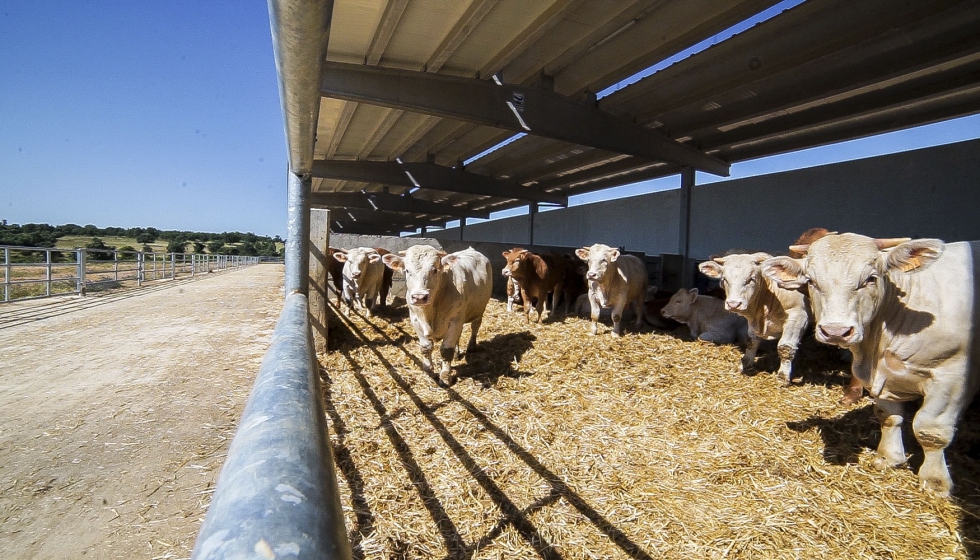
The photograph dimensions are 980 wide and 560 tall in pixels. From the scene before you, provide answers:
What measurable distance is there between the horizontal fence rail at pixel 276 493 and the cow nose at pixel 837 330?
3.42m

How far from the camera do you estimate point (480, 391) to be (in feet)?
17.1

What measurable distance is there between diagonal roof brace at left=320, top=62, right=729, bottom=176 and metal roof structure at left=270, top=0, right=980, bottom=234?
22 millimetres

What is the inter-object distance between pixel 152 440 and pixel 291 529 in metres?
4.11

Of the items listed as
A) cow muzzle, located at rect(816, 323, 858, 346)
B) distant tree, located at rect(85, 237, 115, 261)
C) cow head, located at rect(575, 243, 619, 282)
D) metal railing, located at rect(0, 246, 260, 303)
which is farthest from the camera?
distant tree, located at rect(85, 237, 115, 261)

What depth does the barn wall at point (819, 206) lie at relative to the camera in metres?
8.90

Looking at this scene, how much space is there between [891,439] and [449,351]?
4223mm

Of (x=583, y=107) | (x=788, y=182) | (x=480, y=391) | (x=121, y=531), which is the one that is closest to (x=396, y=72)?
(x=583, y=107)

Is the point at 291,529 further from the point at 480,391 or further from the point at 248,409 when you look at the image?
the point at 480,391

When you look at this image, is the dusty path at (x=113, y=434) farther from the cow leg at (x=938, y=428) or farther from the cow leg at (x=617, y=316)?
the cow leg at (x=617, y=316)

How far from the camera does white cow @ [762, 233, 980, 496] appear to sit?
3.24 m

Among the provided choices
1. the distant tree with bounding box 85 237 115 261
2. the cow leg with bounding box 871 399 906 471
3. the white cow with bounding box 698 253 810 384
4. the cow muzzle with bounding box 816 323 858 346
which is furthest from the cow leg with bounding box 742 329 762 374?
the distant tree with bounding box 85 237 115 261

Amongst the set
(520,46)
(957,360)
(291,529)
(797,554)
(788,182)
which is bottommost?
(797,554)

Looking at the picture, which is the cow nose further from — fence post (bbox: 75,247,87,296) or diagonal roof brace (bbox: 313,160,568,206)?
fence post (bbox: 75,247,87,296)

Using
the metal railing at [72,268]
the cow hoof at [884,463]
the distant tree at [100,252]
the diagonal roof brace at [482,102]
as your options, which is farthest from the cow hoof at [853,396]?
the distant tree at [100,252]
